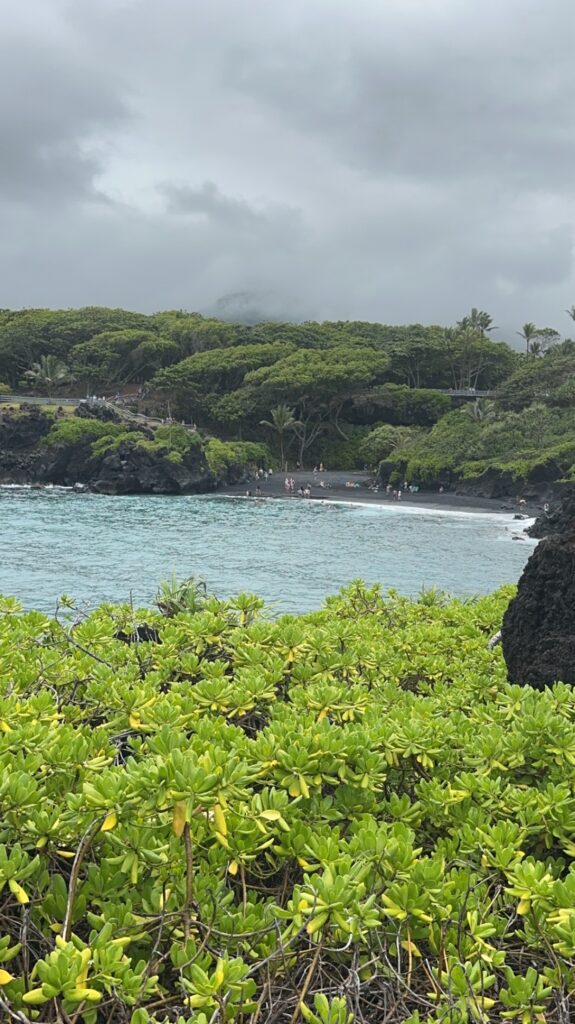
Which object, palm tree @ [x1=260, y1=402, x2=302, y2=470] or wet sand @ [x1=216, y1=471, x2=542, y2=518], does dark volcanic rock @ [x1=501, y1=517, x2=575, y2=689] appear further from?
palm tree @ [x1=260, y1=402, x2=302, y2=470]

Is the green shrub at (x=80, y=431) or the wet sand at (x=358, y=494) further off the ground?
the green shrub at (x=80, y=431)

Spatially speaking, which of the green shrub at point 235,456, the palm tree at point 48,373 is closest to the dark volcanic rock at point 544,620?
the green shrub at point 235,456

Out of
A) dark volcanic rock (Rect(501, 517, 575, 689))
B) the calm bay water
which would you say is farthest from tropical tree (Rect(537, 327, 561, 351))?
dark volcanic rock (Rect(501, 517, 575, 689))

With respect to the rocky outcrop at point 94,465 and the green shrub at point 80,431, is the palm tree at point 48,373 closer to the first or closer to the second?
the rocky outcrop at point 94,465

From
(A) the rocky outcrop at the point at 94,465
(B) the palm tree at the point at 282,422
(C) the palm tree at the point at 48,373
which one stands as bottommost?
(A) the rocky outcrop at the point at 94,465

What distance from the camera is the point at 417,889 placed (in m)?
2.03

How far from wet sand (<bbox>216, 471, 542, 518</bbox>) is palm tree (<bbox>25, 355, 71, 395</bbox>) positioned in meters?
22.9

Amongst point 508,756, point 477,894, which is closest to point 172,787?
point 477,894

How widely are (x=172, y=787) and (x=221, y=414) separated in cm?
6792

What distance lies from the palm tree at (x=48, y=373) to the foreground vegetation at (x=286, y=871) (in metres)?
72.1

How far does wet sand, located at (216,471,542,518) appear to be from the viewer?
50.0 metres

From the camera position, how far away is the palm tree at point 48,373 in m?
70.3

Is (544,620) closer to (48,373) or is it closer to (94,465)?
(94,465)

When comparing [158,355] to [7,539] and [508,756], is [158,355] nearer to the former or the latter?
[7,539]
